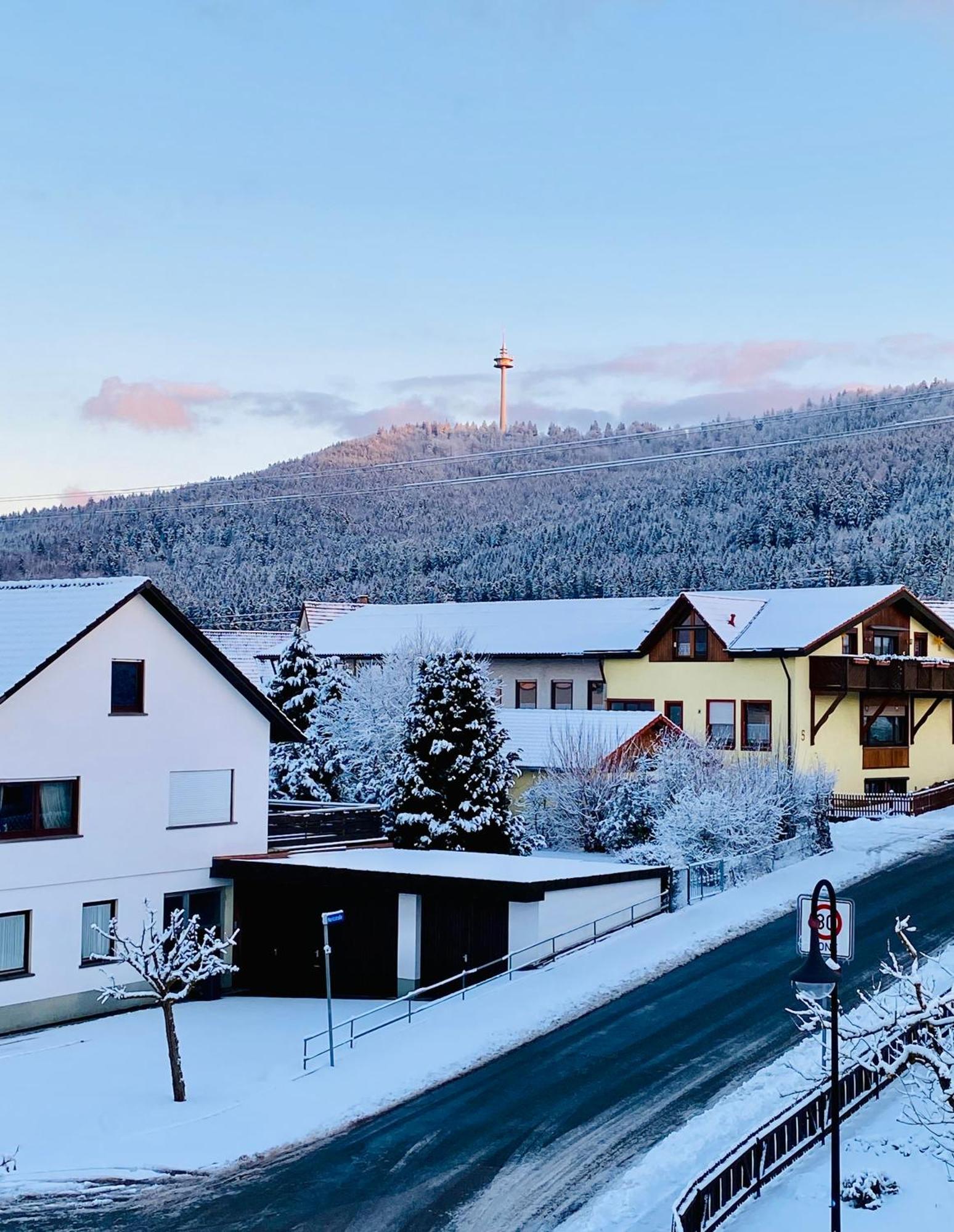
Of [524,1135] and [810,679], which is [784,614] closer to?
[810,679]

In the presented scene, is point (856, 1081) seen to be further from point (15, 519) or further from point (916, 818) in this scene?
point (15, 519)

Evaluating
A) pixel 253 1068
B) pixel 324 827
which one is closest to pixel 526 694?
pixel 324 827

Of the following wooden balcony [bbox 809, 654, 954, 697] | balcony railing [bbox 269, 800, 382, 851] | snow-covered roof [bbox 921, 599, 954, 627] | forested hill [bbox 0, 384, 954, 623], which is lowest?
balcony railing [bbox 269, 800, 382, 851]

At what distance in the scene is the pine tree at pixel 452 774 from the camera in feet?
131

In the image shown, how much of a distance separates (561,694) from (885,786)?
13639 millimetres

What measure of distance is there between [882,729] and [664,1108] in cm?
3729

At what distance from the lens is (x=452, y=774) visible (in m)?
39.9

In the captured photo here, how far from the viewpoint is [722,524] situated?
490 feet

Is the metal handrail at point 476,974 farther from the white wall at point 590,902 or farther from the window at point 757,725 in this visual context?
the window at point 757,725

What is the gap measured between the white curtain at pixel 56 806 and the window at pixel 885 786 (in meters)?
33.0

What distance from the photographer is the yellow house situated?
50750mm

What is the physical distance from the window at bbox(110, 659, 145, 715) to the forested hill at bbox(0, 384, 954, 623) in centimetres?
9281

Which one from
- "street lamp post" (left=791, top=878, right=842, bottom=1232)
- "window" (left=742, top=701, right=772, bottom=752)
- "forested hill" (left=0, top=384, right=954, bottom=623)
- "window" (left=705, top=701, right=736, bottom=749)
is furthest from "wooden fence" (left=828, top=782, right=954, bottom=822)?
"forested hill" (left=0, top=384, right=954, bottom=623)

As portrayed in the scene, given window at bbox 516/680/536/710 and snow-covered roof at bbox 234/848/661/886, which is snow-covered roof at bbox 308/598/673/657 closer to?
window at bbox 516/680/536/710
